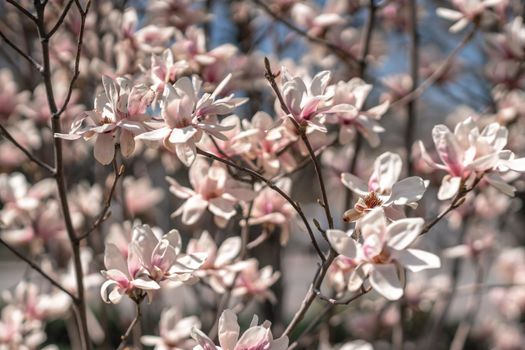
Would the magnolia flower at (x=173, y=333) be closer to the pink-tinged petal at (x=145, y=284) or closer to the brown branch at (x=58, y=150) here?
the brown branch at (x=58, y=150)

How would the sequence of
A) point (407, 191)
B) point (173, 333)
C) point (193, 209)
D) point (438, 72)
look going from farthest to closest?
point (438, 72)
point (173, 333)
point (193, 209)
point (407, 191)

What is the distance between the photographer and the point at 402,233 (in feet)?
2.46

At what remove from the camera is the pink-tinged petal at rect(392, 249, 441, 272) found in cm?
73

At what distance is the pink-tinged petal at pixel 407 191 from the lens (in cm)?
83

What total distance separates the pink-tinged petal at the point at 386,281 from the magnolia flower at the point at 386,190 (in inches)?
4.7

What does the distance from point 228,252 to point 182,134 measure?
0.39 m

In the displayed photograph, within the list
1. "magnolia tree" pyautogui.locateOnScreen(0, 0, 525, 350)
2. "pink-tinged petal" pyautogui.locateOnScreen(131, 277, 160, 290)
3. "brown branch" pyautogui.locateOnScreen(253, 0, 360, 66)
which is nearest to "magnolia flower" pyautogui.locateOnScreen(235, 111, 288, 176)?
"magnolia tree" pyautogui.locateOnScreen(0, 0, 525, 350)

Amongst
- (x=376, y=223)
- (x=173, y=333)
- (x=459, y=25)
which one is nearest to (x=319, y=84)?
(x=376, y=223)

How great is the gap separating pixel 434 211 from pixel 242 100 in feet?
2.94

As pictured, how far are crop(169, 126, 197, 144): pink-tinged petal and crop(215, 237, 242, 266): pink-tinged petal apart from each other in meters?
0.37

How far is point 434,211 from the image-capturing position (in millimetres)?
1703

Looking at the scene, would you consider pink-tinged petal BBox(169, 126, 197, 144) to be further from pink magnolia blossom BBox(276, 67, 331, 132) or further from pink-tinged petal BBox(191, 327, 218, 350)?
pink-tinged petal BBox(191, 327, 218, 350)

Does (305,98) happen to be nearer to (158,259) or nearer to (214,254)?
(158,259)

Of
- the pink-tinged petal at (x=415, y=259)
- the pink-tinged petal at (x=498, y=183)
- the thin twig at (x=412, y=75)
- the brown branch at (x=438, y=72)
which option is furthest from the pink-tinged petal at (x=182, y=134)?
the thin twig at (x=412, y=75)
